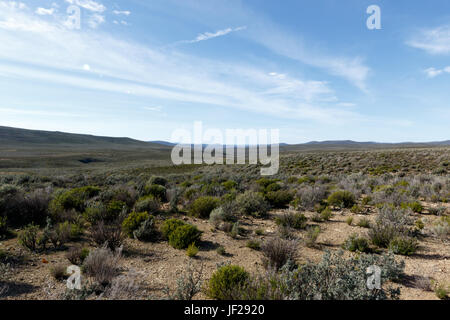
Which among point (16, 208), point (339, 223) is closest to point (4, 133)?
point (16, 208)

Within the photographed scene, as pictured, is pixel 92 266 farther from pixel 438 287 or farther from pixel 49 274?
pixel 438 287

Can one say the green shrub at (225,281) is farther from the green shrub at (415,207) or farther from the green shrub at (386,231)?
the green shrub at (415,207)

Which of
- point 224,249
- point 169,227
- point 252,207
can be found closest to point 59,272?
point 169,227

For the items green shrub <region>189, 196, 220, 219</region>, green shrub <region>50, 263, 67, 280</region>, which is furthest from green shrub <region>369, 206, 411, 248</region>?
green shrub <region>50, 263, 67, 280</region>

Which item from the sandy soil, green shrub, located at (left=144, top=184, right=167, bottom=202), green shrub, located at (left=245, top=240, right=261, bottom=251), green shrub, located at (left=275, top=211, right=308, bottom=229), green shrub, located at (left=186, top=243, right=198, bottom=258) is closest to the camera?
the sandy soil

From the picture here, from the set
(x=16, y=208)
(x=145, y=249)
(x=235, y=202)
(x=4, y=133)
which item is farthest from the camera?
(x=4, y=133)

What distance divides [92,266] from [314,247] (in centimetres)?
508

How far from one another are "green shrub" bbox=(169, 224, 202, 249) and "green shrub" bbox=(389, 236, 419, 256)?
4716 millimetres

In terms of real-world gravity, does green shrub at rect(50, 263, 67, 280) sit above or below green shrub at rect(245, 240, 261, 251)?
above

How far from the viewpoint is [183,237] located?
587 centimetres

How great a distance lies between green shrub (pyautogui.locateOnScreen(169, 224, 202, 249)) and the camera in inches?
229

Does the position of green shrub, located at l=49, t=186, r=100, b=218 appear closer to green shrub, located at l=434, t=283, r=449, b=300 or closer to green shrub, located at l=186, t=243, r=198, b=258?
green shrub, located at l=186, t=243, r=198, b=258
